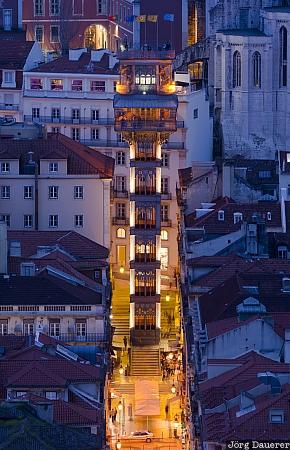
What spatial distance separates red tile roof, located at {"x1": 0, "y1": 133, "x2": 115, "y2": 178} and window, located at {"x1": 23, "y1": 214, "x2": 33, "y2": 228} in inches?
81.9

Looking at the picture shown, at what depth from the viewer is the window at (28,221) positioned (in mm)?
140750

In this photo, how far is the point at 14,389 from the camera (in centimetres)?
9975

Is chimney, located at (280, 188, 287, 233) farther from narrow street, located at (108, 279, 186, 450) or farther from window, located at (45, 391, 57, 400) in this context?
window, located at (45, 391, 57, 400)

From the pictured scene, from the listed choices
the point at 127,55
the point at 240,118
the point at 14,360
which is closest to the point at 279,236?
the point at 127,55

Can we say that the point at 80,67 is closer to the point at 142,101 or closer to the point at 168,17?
the point at 168,17

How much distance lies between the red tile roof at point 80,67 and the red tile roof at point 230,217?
78.4ft

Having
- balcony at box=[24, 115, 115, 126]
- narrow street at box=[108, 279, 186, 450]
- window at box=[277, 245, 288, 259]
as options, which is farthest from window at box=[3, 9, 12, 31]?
window at box=[277, 245, 288, 259]

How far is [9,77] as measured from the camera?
16475 cm

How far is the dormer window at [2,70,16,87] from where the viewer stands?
164 m

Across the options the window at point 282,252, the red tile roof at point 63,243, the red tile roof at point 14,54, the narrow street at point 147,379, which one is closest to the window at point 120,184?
the narrow street at point 147,379

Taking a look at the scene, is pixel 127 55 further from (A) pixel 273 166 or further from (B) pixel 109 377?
(B) pixel 109 377

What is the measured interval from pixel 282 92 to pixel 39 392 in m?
76.8

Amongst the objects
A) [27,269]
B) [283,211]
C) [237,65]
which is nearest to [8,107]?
[237,65]

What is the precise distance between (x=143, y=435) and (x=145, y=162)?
2574cm
